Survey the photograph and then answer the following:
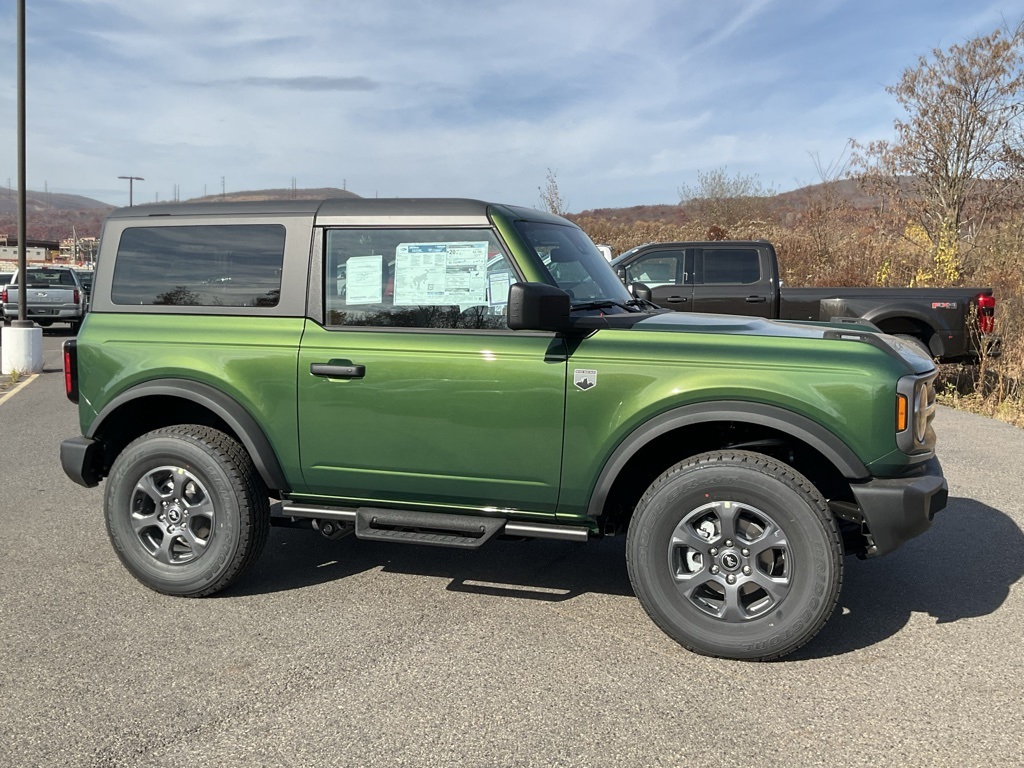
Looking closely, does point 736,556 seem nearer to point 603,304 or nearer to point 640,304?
point 603,304

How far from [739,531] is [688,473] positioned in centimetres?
32

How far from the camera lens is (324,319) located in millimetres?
4359

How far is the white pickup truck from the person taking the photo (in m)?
21.6

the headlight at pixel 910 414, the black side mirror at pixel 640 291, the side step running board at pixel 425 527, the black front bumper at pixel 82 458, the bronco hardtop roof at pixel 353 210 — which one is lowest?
the side step running board at pixel 425 527

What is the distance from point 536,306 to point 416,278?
0.82m

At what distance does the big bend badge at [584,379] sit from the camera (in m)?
3.95

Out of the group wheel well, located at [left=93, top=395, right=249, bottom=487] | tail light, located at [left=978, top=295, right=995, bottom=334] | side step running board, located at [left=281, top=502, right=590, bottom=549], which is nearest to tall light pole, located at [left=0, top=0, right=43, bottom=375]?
wheel well, located at [left=93, top=395, right=249, bottom=487]

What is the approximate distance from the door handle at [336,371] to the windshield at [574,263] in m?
1.00

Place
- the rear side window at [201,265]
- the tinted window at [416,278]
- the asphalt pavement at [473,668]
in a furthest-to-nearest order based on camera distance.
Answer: the rear side window at [201,265], the tinted window at [416,278], the asphalt pavement at [473,668]

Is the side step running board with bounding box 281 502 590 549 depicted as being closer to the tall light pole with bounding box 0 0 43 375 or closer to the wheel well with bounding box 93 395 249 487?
the wheel well with bounding box 93 395 249 487

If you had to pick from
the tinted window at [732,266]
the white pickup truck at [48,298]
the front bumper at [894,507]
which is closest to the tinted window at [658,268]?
the tinted window at [732,266]

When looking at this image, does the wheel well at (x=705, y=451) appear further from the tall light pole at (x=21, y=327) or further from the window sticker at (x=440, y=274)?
the tall light pole at (x=21, y=327)

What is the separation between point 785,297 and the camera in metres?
11.8

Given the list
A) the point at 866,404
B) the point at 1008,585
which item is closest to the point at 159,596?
the point at 866,404
